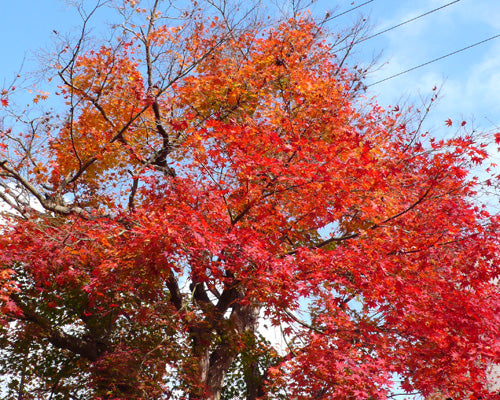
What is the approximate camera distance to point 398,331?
8719 mm

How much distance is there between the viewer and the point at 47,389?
11945mm

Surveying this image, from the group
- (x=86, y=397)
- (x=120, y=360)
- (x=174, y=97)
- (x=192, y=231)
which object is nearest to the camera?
(x=192, y=231)

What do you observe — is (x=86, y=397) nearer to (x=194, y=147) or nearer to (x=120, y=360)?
(x=120, y=360)

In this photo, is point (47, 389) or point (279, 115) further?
point (47, 389)

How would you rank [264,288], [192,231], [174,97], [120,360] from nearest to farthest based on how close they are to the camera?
[192,231] < [264,288] < [120,360] < [174,97]

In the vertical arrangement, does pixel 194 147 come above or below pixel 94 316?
above

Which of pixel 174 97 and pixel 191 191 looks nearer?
pixel 191 191

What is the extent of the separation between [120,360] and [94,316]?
7.87 ft

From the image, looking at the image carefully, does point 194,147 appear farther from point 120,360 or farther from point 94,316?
point 94,316

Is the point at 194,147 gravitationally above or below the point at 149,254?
above

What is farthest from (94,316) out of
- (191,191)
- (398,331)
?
(398,331)

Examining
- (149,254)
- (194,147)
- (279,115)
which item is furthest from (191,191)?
(279,115)

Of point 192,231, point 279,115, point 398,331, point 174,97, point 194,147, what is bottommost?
point 398,331

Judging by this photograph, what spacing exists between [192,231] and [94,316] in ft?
22.4
